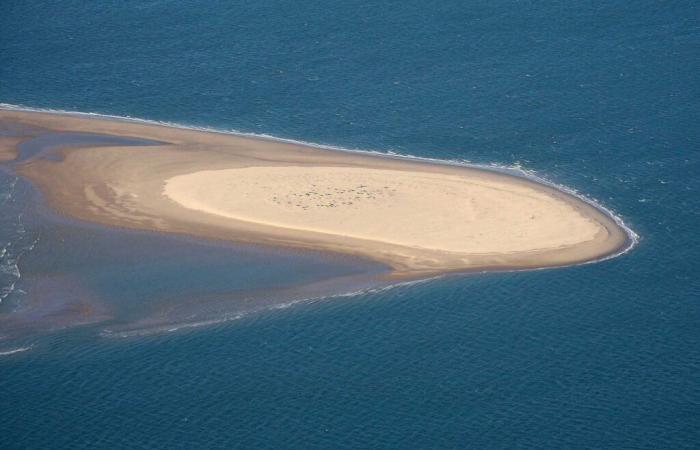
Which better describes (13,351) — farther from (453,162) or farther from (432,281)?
(453,162)

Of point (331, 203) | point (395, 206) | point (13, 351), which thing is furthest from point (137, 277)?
point (395, 206)

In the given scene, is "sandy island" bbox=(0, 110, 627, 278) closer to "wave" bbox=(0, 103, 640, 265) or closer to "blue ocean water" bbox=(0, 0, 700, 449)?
"wave" bbox=(0, 103, 640, 265)

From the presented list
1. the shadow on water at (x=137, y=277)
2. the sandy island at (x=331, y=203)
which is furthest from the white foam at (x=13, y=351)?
the sandy island at (x=331, y=203)

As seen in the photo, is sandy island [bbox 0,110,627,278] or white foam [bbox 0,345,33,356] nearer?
white foam [bbox 0,345,33,356]

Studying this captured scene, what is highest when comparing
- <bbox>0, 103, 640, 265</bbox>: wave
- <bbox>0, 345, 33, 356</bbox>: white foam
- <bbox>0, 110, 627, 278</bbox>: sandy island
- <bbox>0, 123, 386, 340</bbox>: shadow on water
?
<bbox>0, 103, 640, 265</bbox>: wave

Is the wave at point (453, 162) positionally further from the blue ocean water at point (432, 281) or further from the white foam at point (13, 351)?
the white foam at point (13, 351)

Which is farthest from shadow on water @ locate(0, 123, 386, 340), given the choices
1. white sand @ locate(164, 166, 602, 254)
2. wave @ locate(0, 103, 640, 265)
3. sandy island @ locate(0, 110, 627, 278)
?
wave @ locate(0, 103, 640, 265)

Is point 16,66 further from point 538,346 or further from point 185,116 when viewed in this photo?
point 538,346

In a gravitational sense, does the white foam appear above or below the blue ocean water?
below
